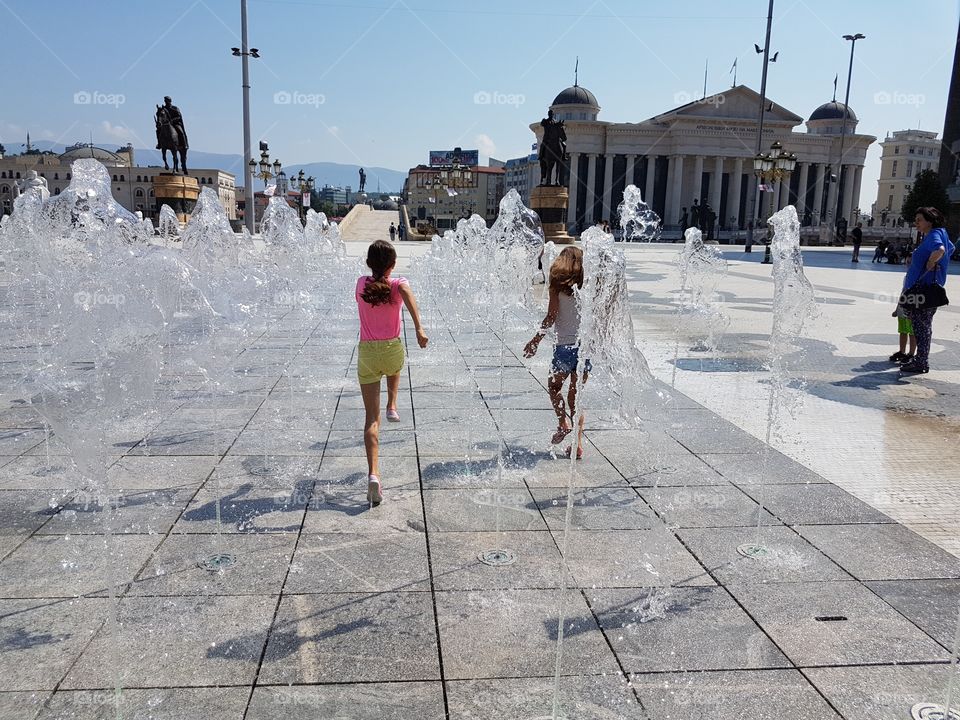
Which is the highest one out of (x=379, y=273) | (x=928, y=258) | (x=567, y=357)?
(x=928, y=258)

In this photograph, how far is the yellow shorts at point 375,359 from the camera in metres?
4.72

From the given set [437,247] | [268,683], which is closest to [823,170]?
[437,247]

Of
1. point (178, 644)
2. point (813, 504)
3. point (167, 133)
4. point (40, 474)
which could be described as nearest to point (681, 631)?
point (813, 504)

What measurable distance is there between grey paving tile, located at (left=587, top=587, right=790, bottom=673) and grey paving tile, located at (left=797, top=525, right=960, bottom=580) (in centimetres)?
88

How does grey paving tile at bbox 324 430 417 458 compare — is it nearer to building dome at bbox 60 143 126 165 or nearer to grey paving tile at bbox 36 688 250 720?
grey paving tile at bbox 36 688 250 720

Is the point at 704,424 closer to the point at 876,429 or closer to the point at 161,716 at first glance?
the point at 876,429

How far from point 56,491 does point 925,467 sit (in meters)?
6.07

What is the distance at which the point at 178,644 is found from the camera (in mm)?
3064

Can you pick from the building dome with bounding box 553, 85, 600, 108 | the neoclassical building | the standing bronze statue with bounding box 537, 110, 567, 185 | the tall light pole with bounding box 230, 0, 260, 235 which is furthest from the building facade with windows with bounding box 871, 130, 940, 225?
the tall light pole with bounding box 230, 0, 260, 235

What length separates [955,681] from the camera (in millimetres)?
2939

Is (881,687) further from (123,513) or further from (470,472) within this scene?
(123,513)

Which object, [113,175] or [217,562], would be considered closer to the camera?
[217,562]

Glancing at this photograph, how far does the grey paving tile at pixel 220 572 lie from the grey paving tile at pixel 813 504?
2965mm

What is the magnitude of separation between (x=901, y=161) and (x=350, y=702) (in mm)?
130602
